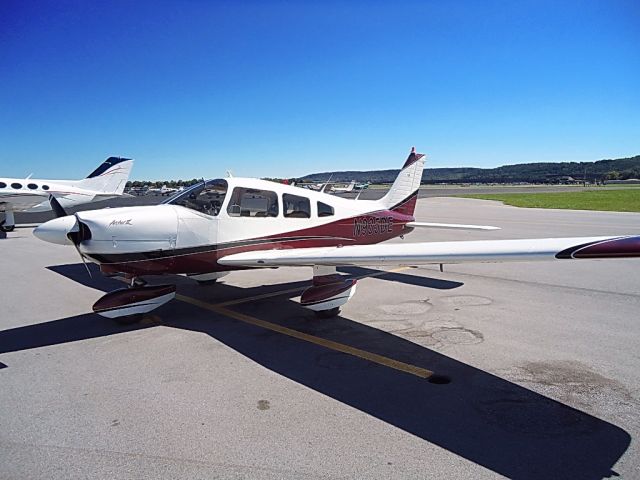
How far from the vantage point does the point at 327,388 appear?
13.4 ft

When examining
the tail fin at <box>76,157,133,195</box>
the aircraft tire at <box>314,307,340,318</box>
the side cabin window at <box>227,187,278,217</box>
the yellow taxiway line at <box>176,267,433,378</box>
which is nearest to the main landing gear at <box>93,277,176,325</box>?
the yellow taxiway line at <box>176,267,433,378</box>

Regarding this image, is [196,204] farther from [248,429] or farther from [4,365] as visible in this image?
[248,429]

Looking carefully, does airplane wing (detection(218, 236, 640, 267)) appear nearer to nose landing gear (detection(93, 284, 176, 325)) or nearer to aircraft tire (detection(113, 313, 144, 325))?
nose landing gear (detection(93, 284, 176, 325))

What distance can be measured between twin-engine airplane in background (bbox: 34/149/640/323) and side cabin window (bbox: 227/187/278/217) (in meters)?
0.02

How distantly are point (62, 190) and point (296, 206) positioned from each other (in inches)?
755

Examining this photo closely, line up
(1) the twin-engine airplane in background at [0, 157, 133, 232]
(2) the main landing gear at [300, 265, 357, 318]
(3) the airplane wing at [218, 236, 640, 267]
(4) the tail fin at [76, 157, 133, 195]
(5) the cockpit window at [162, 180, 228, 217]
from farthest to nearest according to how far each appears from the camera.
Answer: (4) the tail fin at [76, 157, 133, 195] < (1) the twin-engine airplane in background at [0, 157, 133, 232] < (5) the cockpit window at [162, 180, 228, 217] < (2) the main landing gear at [300, 265, 357, 318] < (3) the airplane wing at [218, 236, 640, 267]

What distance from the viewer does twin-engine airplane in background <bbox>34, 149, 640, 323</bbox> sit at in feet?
17.4

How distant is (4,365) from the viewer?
4.65 metres

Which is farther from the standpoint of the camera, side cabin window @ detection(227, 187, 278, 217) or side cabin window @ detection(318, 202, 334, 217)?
side cabin window @ detection(318, 202, 334, 217)

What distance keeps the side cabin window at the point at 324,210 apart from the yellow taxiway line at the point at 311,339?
179 centimetres

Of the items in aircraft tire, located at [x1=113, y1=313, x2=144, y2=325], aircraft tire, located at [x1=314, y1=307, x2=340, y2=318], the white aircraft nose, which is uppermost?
the white aircraft nose

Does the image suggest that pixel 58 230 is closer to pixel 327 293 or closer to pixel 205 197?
pixel 205 197

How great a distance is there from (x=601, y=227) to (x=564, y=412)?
18104 mm

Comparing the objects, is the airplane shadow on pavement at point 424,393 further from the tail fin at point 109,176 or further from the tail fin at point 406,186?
the tail fin at point 109,176
